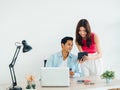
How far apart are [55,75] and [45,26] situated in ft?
4.03

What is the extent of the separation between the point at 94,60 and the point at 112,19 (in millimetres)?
772

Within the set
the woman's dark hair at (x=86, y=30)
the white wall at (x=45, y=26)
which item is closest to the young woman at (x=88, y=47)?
the woman's dark hair at (x=86, y=30)

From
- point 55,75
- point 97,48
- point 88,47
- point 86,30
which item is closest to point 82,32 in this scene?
point 86,30

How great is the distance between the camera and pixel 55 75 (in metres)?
2.51

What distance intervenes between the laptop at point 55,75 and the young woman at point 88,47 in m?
1.05

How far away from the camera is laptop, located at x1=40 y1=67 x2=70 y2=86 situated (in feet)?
8.21

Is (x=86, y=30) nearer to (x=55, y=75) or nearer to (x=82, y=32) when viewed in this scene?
(x=82, y=32)

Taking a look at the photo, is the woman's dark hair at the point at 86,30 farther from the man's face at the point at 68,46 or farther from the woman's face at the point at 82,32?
the man's face at the point at 68,46

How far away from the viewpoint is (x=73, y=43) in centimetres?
365

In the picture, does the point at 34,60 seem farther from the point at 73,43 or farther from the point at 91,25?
the point at 91,25

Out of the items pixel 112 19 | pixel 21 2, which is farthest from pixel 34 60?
pixel 112 19

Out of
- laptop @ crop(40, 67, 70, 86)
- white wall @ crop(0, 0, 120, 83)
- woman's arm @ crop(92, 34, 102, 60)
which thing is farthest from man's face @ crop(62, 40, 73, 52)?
laptop @ crop(40, 67, 70, 86)

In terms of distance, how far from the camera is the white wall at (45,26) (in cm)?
342

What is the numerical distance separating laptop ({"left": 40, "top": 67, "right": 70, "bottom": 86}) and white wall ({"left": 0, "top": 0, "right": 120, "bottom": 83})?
1.06 meters
